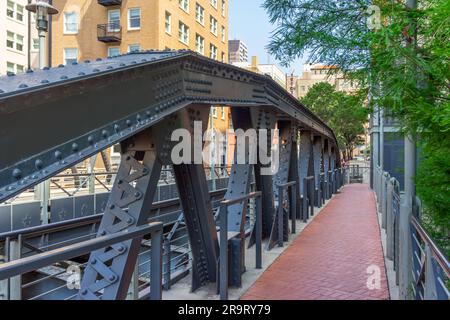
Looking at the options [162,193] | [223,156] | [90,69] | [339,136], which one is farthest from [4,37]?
[90,69]

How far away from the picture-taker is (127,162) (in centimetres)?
402

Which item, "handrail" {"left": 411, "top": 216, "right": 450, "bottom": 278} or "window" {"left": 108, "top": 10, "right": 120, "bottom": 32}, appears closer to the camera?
"handrail" {"left": 411, "top": 216, "right": 450, "bottom": 278}

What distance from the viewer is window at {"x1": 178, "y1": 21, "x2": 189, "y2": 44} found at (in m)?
35.5

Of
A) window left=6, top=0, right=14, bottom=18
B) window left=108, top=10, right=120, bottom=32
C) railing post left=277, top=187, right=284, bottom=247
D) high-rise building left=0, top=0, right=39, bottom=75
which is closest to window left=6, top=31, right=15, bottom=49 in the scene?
high-rise building left=0, top=0, right=39, bottom=75

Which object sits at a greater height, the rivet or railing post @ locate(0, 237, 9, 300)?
the rivet

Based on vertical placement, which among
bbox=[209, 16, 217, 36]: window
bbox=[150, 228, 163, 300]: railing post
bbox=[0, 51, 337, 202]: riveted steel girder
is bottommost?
bbox=[150, 228, 163, 300]: railing post

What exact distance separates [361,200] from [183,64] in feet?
47.6

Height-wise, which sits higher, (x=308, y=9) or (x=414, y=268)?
(x=308, y=9)

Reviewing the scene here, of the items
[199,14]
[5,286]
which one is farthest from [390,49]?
[199,14]

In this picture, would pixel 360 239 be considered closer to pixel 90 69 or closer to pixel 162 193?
pixel 90 69

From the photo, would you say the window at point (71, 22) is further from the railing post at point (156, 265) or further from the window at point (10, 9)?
the railing post at point (156, 265)

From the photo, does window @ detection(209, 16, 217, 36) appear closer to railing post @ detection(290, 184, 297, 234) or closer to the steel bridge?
railing post @ detection(290, 184, 297, 234)

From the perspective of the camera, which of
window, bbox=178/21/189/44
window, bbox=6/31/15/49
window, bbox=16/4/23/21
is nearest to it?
window, bbox=178/21/189/44

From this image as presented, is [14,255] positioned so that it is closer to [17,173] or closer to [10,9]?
[17,173]
